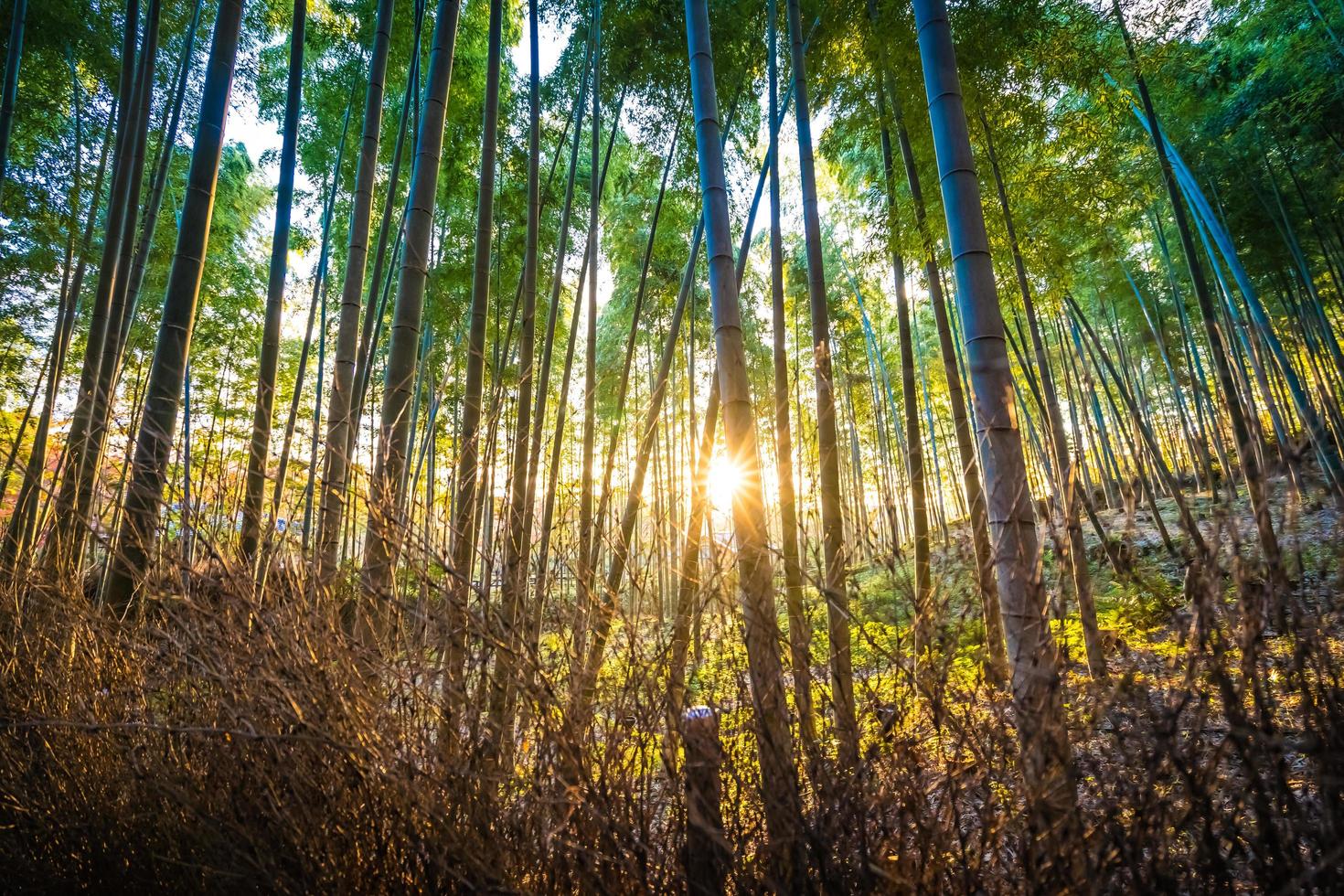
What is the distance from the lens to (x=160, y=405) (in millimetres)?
2156

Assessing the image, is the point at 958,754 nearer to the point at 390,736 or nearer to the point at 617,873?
the point at 617,873

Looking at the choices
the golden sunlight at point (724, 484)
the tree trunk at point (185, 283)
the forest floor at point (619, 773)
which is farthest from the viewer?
the tree trunk at point (185, 283)

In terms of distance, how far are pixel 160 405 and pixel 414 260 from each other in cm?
109

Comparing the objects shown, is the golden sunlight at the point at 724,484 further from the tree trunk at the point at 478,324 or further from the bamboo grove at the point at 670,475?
the tree trunk at the point at 478,324

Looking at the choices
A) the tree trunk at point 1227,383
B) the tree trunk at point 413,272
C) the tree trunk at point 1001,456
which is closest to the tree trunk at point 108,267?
the tree trunk at point 413,272

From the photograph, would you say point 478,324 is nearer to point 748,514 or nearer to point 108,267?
point 748,514

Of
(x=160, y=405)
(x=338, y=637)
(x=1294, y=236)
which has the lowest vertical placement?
(x=338, y=637)

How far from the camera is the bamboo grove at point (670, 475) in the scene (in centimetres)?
94

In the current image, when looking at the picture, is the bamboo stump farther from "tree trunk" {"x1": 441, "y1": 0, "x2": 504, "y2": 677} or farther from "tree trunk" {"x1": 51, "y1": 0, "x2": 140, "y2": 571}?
"tree trunk" {"x1": 51, "y1": 0, "x2": 140, "y2": 571}

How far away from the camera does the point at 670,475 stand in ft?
24.2

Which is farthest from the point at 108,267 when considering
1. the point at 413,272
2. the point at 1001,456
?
the point at 1001,456

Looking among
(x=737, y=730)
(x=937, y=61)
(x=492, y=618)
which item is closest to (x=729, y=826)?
(x=737, y=730)

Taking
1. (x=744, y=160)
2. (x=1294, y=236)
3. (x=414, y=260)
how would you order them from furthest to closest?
(x=1294, y=236)
(x=744, y=160)
(x=414, y=260)

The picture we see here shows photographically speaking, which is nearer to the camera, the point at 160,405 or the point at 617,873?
the point at 617,873
